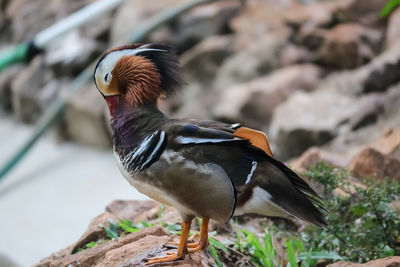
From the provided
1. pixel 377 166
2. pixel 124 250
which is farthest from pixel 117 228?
pixel 377 166

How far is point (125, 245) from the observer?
148 centimetres

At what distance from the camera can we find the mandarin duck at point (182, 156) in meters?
1.21

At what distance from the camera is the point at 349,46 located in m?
3.43

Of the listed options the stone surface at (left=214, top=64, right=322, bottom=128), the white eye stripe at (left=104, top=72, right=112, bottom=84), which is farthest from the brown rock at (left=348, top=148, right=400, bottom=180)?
the stone surface at (left=214, top=64, right=322, bottom=128)

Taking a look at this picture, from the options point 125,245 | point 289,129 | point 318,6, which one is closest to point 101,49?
point 318,6

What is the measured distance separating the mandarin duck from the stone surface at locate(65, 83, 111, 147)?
2549 mm

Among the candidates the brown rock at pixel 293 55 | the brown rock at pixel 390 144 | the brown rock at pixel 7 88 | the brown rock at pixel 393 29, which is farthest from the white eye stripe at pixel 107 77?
the brown rock at pixel 7 88

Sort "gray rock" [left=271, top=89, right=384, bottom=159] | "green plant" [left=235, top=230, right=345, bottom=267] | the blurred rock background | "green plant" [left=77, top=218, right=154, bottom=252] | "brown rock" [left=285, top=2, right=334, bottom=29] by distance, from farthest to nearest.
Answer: "brown rock" [left=285, top=2, right=334, bottom=29] → the blurred rock background → "gray rock" [left=271, top=89, right=384, bottom=159] → "green plant" [left=77, top=218, right=154, bottom=252] → "green plant" [left=235, top=230, right=345, bottom=267]

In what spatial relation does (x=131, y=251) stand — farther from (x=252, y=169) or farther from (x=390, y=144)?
(x=390, y=144)

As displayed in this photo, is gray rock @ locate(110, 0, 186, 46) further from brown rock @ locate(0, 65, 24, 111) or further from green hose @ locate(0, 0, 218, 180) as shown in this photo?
brown rock @ locate(0, 65, 24, 111)

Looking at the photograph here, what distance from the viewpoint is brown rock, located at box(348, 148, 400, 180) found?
78.0 inches

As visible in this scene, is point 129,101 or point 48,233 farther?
point 48,233

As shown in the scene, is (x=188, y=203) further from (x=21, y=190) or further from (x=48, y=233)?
(x=21, y=190)

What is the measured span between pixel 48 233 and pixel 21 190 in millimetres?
871
